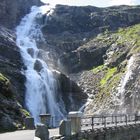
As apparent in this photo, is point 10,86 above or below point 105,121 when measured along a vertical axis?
above

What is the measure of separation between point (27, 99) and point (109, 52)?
140 feet

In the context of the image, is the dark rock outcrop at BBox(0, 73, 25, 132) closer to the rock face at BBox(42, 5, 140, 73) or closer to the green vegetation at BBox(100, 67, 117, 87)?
the green vegetation at BBox(100, 67, 117, 87)

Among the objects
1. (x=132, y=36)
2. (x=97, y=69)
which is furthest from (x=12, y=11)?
(x=97, y=69)

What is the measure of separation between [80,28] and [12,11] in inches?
948

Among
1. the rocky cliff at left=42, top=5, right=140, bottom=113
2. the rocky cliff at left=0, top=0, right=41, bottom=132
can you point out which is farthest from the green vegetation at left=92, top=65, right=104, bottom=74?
the rocky cliff at left=0, top=0, right=41, bottom=132

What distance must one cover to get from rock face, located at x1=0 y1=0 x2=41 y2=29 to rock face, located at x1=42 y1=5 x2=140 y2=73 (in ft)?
33.6

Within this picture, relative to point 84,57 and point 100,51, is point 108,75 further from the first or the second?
point 100,51

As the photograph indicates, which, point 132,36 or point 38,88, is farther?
point 132,36

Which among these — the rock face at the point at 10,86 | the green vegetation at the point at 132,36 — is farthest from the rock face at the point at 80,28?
the rock face at the point at 10,86

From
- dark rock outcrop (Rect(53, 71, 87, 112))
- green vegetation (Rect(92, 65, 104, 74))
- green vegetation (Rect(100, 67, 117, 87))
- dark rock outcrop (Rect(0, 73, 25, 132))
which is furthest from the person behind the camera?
green vegetation (Rect(92, 65, 104, 74))

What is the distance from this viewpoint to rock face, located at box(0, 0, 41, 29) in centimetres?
14038

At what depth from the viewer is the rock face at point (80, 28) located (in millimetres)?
126312

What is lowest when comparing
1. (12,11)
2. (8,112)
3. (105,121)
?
(105,121)

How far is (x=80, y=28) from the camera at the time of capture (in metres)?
152
